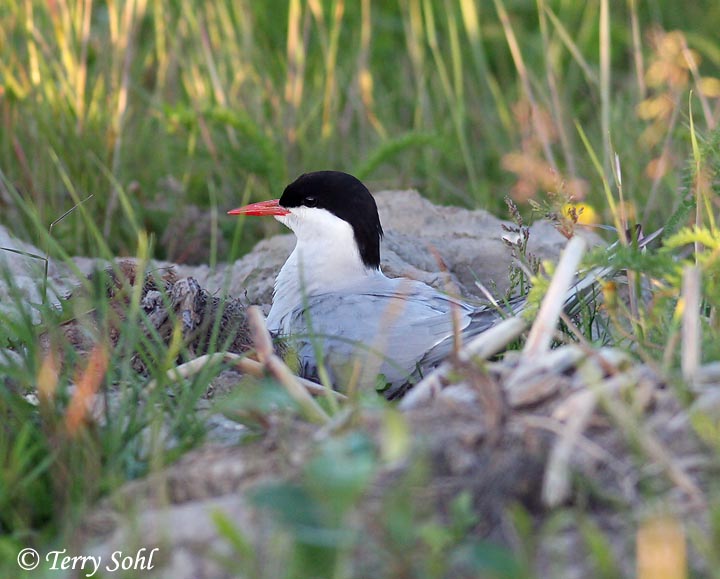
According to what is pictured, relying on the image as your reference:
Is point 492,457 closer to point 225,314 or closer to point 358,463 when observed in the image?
point 358,463

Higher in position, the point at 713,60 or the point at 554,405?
the point at 554,405

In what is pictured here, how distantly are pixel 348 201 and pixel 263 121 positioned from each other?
48.7 inches

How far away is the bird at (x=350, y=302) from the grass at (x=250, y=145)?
29 cm

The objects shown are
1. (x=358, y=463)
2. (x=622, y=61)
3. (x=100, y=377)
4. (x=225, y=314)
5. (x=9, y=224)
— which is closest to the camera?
(x=358, y=463)

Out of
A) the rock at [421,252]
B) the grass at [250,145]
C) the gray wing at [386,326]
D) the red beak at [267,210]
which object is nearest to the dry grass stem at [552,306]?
the grass at [250,145]

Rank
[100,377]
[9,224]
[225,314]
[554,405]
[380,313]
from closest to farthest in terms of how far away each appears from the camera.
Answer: [554,405] → [100,377] → [225,314] → [380,313] → [9,224]

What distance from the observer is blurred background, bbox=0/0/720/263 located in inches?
148

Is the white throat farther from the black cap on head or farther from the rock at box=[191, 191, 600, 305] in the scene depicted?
the rock at box=[191, 191, 600, 305]

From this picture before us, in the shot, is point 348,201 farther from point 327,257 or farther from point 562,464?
point 562,464

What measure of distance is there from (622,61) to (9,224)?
3680 millimetres

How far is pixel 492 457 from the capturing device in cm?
151

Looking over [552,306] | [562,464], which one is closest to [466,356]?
[552,306]

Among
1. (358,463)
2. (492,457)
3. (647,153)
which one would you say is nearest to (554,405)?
(492,457)

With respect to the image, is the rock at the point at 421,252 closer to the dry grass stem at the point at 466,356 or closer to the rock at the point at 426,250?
the rock at the point at 426,250
